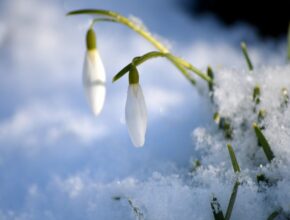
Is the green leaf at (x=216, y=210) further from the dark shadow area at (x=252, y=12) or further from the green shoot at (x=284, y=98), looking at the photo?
the dark shadow area at (x=252, y=12)

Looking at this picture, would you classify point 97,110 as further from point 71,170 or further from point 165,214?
→ point 71,170

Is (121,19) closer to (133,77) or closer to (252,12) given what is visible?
(133,77)

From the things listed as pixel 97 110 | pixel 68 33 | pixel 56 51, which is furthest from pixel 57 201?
pixel 68 33

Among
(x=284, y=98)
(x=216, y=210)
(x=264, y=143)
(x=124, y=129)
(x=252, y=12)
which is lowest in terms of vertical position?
(x=216, y=210)

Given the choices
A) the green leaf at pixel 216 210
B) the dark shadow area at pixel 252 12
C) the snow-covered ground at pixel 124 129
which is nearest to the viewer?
the green leaf at pixel 216 210

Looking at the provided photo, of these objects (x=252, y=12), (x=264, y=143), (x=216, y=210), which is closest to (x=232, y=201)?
(x=216, y=210)

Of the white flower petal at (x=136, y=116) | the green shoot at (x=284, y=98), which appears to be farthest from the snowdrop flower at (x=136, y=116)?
the green shoot at (x=284, y=98)

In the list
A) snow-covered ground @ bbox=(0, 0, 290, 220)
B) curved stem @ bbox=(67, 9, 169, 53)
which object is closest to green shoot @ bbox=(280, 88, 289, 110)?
snow-covered ground @ bbox=(0, 0, 290, 220)
